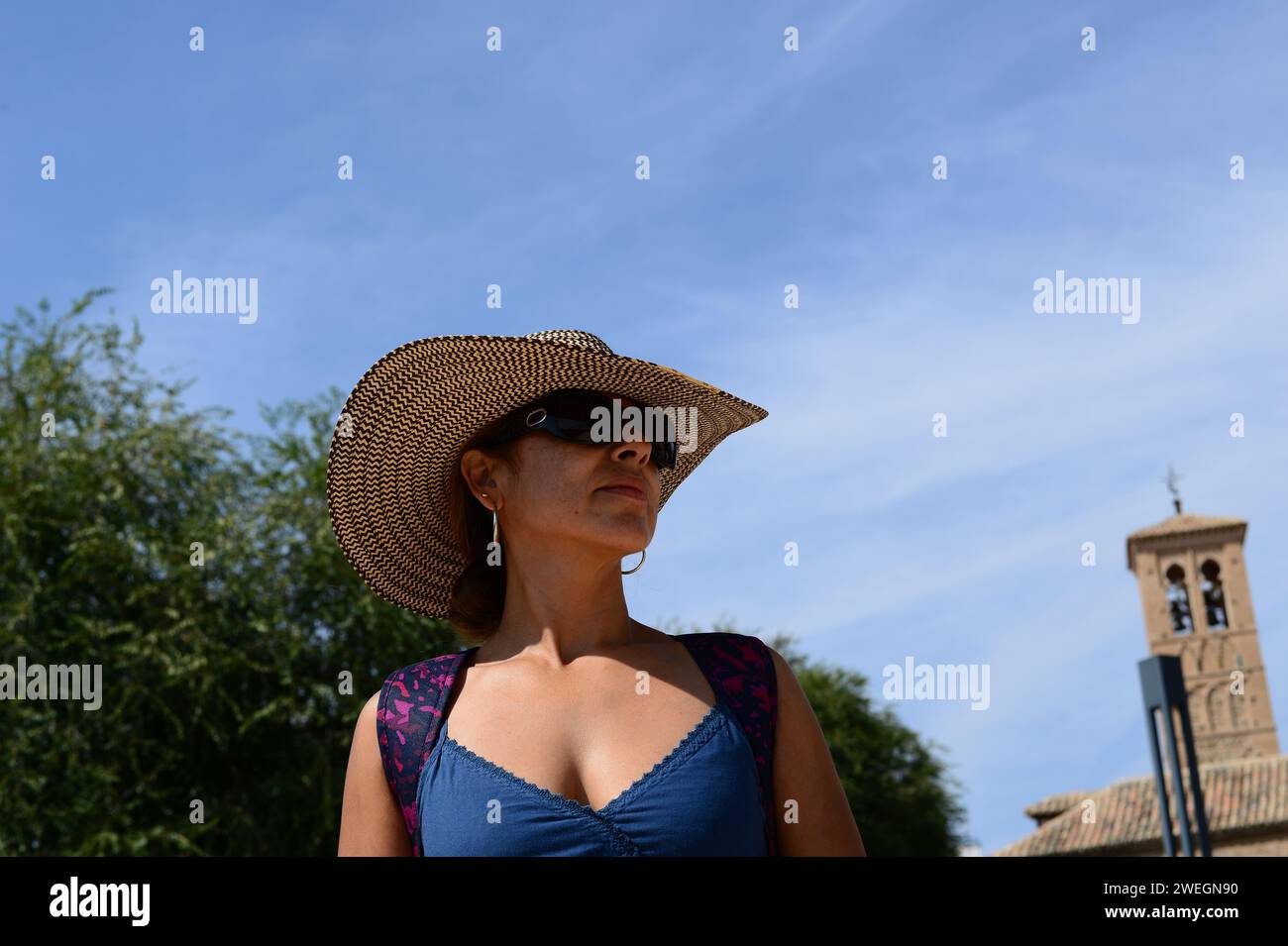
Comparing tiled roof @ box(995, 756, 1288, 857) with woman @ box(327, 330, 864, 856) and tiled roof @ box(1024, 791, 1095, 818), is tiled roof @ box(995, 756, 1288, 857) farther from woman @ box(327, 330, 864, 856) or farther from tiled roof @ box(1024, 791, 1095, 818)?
woman @ box(327, 330, 864, 856)

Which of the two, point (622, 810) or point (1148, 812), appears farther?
point (1148, 812)

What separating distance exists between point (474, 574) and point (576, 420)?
48cm

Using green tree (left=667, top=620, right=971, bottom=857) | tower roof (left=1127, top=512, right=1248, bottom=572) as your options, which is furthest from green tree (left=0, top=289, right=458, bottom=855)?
tower roof (left=1127, top=512, right=1248, bottom=572)

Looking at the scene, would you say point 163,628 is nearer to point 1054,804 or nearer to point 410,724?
point 410,724

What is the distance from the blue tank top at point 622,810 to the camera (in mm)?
2232

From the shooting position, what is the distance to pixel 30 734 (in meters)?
14.8

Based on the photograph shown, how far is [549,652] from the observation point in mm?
2584

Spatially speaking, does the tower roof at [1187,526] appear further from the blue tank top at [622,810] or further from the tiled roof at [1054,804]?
the blue tank top at [622,810]

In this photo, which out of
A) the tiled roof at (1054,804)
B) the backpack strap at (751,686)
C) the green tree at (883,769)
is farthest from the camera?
the tiled roof at (1054,804)

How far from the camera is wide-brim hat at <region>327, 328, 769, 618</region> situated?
264cm

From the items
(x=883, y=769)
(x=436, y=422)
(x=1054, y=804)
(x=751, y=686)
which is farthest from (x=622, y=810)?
(x=1054, y=804)

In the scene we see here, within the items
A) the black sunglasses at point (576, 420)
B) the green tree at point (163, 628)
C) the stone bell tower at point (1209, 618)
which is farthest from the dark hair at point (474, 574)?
the stone bell tower at point (1209, 618)

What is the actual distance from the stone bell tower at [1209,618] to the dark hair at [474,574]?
82577 mm
